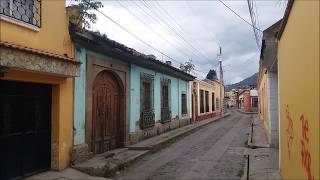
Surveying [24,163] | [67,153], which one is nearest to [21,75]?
[24,163]

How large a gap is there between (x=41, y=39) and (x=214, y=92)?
31.8m

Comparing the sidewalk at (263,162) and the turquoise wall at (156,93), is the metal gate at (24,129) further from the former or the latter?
the turquoise wall at (156,93)

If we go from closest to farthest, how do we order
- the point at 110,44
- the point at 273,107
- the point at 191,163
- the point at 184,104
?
the point at 191,163
the point at 110,44
the point at 273,107
the point at 184,104

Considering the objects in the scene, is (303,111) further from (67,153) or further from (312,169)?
(67,153)

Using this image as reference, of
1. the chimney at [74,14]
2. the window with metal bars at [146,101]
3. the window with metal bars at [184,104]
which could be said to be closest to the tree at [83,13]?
the chimney at [74,14]

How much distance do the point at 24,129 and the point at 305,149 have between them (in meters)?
5.87

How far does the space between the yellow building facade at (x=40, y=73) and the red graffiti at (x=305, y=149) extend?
480cm

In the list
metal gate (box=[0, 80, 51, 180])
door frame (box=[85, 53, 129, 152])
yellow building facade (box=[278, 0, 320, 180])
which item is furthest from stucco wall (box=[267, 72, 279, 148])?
yellow building facade (box=[278, 0, 320, 180])

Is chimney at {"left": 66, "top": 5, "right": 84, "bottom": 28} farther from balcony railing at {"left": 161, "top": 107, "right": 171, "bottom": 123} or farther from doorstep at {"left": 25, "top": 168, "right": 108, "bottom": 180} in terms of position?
balcony railing at {"left": 161, "top": 107, "right": 171, "bottom": 123}

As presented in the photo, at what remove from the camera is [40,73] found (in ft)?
27.1

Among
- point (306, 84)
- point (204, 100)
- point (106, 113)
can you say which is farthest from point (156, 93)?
point (204, 100)

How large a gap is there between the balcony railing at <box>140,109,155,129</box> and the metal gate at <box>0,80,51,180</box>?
6.55 meters

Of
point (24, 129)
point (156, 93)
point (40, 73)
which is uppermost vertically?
point (40, 73)

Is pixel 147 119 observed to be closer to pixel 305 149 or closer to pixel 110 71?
pixel 110 71
